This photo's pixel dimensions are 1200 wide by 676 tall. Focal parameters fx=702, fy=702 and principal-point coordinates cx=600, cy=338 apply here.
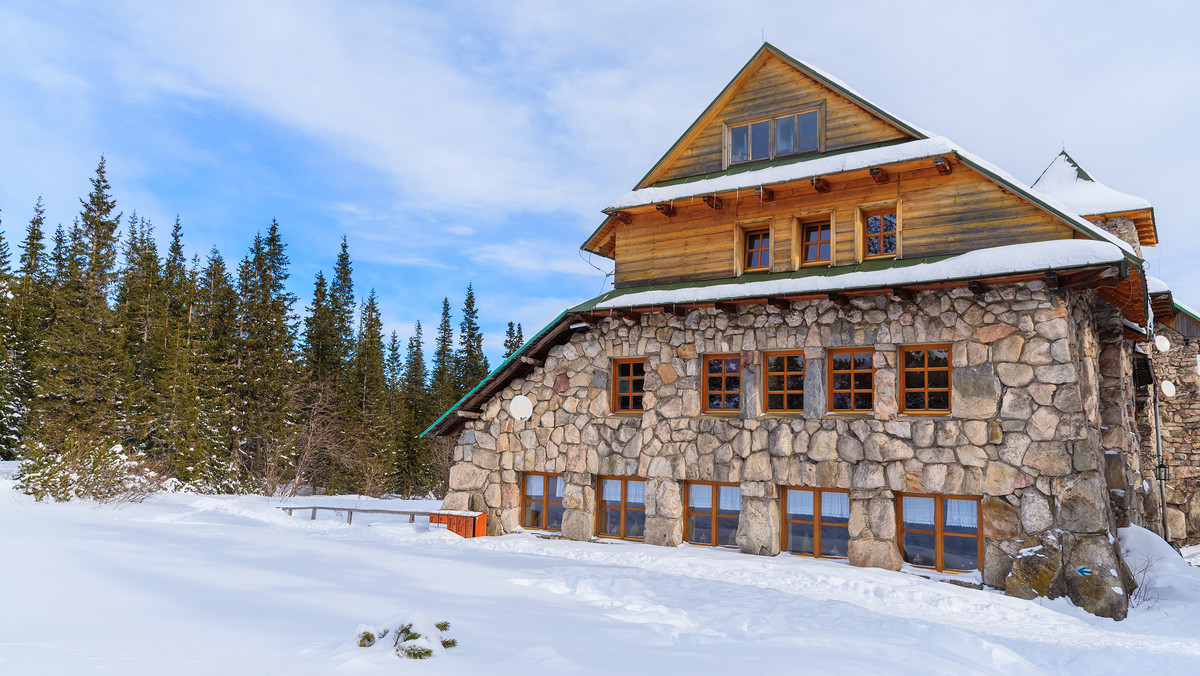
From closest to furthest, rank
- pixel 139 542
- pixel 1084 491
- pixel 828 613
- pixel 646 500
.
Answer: pixel 828 613 < pixel 139 542 < pixel 1084 491 < pixel 646 500

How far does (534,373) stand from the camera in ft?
53.1

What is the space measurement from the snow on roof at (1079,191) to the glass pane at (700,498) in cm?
1265

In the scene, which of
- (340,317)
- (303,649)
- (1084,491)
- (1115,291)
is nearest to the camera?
(303,649)

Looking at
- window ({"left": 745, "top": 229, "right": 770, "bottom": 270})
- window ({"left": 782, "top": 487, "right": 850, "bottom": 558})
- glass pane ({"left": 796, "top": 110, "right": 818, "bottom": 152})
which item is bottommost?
window ({"left": 782, "top": 487, "right": 850, "bottom": 558})

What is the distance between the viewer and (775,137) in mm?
14984

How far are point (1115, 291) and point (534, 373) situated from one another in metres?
11.5

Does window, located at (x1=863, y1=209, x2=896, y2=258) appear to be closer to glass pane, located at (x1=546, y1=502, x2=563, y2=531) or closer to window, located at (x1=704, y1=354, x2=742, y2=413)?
window, located at (x1=704, y1=354, x2=742, y2=413)

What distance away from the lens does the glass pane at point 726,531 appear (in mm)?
13773

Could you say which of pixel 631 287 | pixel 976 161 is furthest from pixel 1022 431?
pixel 631 287

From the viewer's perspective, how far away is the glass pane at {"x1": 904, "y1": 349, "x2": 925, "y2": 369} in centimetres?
1245

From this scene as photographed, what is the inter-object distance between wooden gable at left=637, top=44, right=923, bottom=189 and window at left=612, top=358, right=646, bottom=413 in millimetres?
4210

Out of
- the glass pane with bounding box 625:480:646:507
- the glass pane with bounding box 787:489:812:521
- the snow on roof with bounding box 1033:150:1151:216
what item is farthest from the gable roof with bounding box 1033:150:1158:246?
the glass pane with bounding box 625:480:646:507

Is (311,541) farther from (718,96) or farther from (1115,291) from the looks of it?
(1115,291)

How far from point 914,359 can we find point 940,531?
2.97 metres
